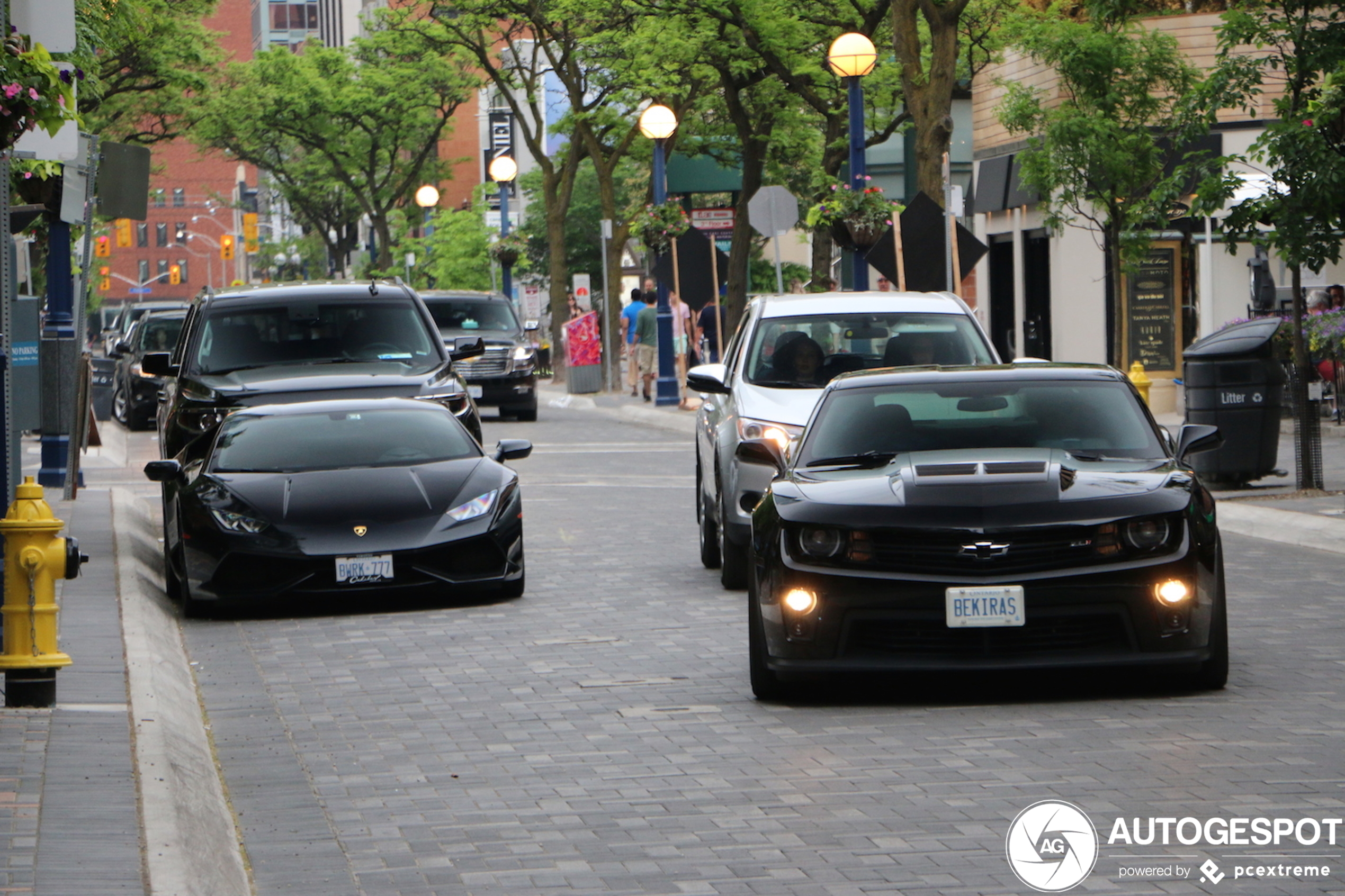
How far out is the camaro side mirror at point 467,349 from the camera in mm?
17828

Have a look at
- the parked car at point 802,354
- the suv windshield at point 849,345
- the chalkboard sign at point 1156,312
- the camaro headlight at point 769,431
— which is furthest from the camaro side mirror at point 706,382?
the chalkboard sign at point 1156,312

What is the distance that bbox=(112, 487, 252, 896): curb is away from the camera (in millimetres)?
6016

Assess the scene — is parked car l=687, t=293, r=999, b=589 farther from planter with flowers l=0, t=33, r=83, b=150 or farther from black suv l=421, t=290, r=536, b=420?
black suv l=421, t=290, r=536, b=420

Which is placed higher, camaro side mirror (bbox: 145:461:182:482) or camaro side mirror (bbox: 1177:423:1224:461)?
camaro side mirror (bbox: 1177:423:1224:461)

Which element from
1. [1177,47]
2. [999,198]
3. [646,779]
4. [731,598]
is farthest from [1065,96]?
[646,779]

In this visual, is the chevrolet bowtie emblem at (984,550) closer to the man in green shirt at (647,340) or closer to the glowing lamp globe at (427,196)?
the man in green shirt at (647,340)

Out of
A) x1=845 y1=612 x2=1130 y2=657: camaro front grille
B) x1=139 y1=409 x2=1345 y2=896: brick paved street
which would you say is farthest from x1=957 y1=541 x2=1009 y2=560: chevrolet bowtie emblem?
x1=139 y1=409 x2=1345 y2=896: brick paved street

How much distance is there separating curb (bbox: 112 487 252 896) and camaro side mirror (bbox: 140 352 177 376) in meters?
4.63

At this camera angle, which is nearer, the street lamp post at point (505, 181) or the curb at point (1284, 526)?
the curb at point (1284, 526)

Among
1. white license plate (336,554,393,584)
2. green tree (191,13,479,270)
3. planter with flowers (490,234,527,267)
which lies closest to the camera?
white license plate (336,554,393,584)

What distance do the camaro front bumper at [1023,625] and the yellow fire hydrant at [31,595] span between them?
2.94 meters

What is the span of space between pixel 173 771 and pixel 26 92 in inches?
116

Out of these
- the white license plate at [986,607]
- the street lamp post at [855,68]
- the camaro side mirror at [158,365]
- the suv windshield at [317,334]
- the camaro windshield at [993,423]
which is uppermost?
the street lamp post at [855,68]

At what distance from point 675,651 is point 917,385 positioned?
193cm
